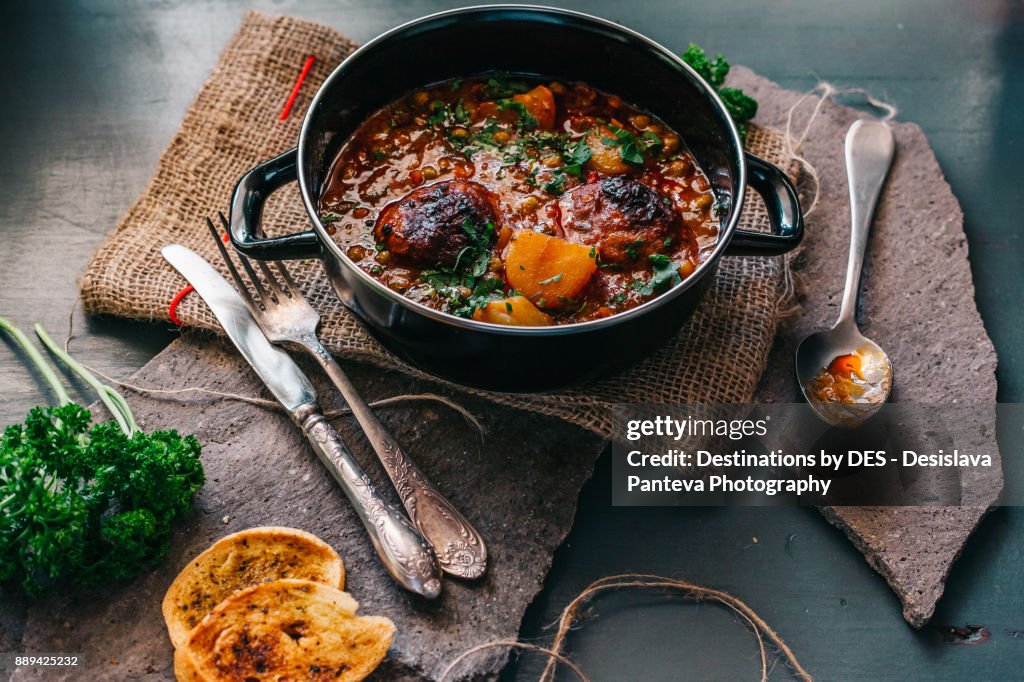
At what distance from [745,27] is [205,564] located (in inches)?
122

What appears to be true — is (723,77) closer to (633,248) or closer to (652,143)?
(652,143)

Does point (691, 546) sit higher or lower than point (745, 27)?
lower

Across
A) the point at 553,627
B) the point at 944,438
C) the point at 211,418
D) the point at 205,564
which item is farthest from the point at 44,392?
the point at 944,438

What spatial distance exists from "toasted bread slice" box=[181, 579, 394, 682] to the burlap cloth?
2.71ft

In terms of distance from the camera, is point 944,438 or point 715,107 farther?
point 944,438

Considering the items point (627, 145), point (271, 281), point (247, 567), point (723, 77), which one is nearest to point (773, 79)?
point (723, 77)

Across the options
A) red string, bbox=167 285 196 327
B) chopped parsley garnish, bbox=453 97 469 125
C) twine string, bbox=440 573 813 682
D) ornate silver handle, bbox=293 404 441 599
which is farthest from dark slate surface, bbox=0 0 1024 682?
chopped parsley garnish, bbox=453 97 469 125

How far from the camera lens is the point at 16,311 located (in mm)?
3377

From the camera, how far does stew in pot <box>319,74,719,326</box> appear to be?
9.07 ft

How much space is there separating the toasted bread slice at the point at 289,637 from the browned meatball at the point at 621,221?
1264 millimetres

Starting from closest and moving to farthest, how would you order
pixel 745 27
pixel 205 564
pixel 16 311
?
pixel 205 564
pixel 16 311
pixel 745 27

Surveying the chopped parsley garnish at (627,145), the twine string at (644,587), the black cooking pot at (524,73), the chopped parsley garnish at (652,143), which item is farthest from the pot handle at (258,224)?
the twine string at (644,587)

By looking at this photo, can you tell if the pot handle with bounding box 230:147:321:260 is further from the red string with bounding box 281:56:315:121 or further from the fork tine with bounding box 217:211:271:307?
the red string with bounding box 281:56:315:121

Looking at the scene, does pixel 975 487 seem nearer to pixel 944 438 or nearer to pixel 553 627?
pixel 944 438
